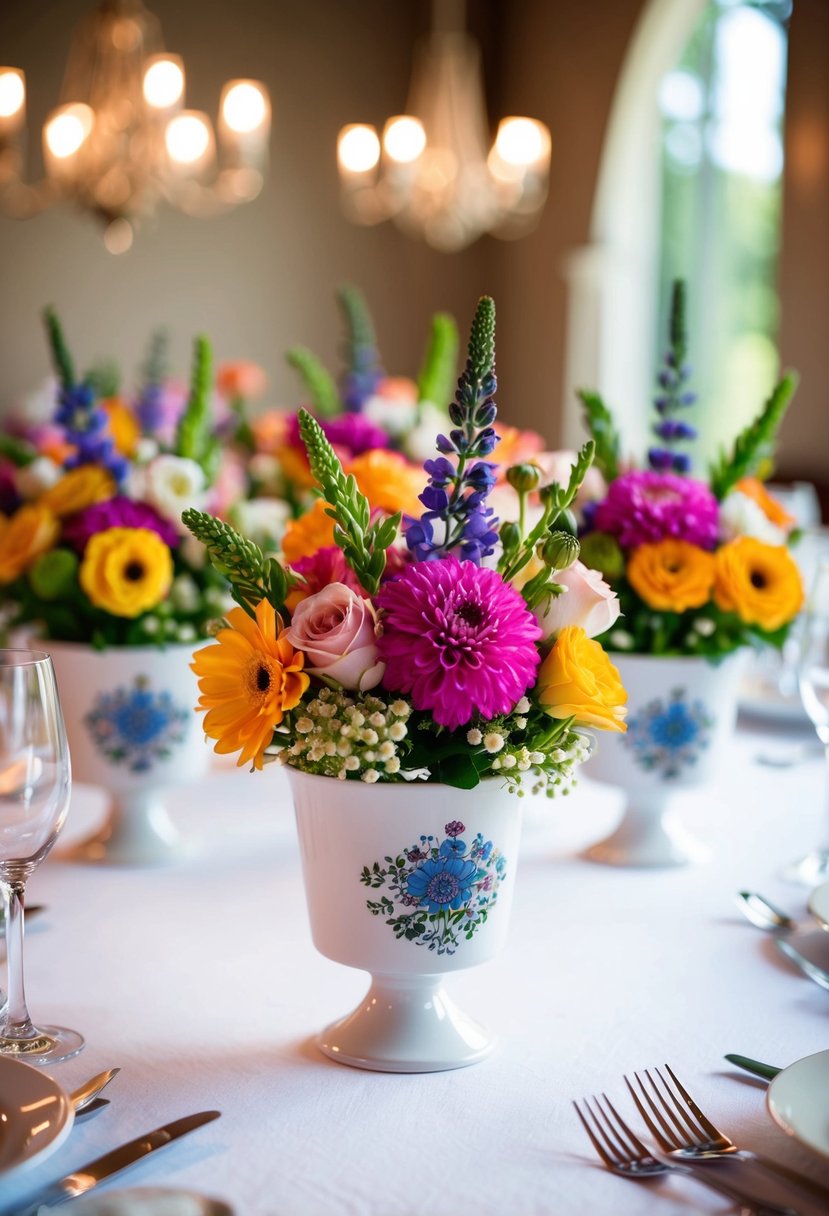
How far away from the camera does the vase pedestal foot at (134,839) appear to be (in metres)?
1.32

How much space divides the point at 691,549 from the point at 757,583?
0.08 meters

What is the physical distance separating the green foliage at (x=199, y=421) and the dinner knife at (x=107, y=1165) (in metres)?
0.86

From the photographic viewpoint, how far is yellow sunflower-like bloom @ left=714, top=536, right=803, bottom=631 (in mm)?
1239

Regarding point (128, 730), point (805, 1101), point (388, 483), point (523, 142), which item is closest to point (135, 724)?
point (128, 730)

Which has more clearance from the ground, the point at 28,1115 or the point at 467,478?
the point at 467,478

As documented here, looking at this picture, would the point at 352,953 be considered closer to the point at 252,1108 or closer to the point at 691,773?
the point at 252,1108

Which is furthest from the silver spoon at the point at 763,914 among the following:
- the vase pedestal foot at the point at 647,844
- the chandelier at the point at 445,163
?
the chandelier at the point at 445,163

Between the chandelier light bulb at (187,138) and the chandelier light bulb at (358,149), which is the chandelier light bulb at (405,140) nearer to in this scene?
the chandelier light bulb at (358,149)

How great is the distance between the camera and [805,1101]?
2.39ft

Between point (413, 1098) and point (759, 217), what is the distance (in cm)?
559

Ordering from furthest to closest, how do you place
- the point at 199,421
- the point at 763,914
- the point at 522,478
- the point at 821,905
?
the point at 199,421
the point at 763,914
the point at 821,905
the point at 522,478

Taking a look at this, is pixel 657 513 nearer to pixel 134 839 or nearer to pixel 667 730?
pixel 667 730

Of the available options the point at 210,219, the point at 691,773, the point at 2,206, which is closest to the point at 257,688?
the point at 691,773

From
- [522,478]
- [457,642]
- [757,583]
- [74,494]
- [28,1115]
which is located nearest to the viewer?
[28,1115]
